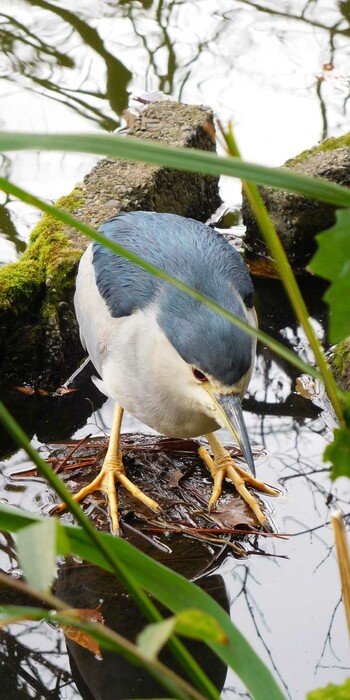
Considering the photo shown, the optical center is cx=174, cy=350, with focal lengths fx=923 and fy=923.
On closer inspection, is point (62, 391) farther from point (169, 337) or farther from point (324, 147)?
point (324, 147)

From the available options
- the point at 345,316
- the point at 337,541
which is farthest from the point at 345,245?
the point at 337,541

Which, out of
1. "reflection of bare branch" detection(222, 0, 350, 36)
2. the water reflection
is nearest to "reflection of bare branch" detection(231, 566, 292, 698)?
the water reflection

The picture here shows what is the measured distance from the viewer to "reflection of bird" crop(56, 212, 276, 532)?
A: 2949 millimetres

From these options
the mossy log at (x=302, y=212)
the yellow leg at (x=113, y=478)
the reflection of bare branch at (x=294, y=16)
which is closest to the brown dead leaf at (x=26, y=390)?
the yellow leg at (x=113, y=478)

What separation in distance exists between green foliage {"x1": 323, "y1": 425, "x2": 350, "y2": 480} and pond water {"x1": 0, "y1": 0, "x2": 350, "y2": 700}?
1801 mm

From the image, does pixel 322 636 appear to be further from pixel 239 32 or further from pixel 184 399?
pixel 239 32

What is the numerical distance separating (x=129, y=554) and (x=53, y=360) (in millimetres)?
3091

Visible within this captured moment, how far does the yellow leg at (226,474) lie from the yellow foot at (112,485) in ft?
0.93

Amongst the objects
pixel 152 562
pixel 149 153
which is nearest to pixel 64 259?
pixel 152 562

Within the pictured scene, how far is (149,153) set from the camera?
1137 mm

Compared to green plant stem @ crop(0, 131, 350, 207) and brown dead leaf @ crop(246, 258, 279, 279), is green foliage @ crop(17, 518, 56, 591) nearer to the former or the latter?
green plant stem @ crop(0, 131, 350, 207)

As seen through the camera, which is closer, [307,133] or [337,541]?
[337,541]

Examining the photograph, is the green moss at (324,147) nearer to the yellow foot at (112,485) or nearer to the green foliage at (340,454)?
the yellow foot at (112,485)

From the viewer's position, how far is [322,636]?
121 inches
